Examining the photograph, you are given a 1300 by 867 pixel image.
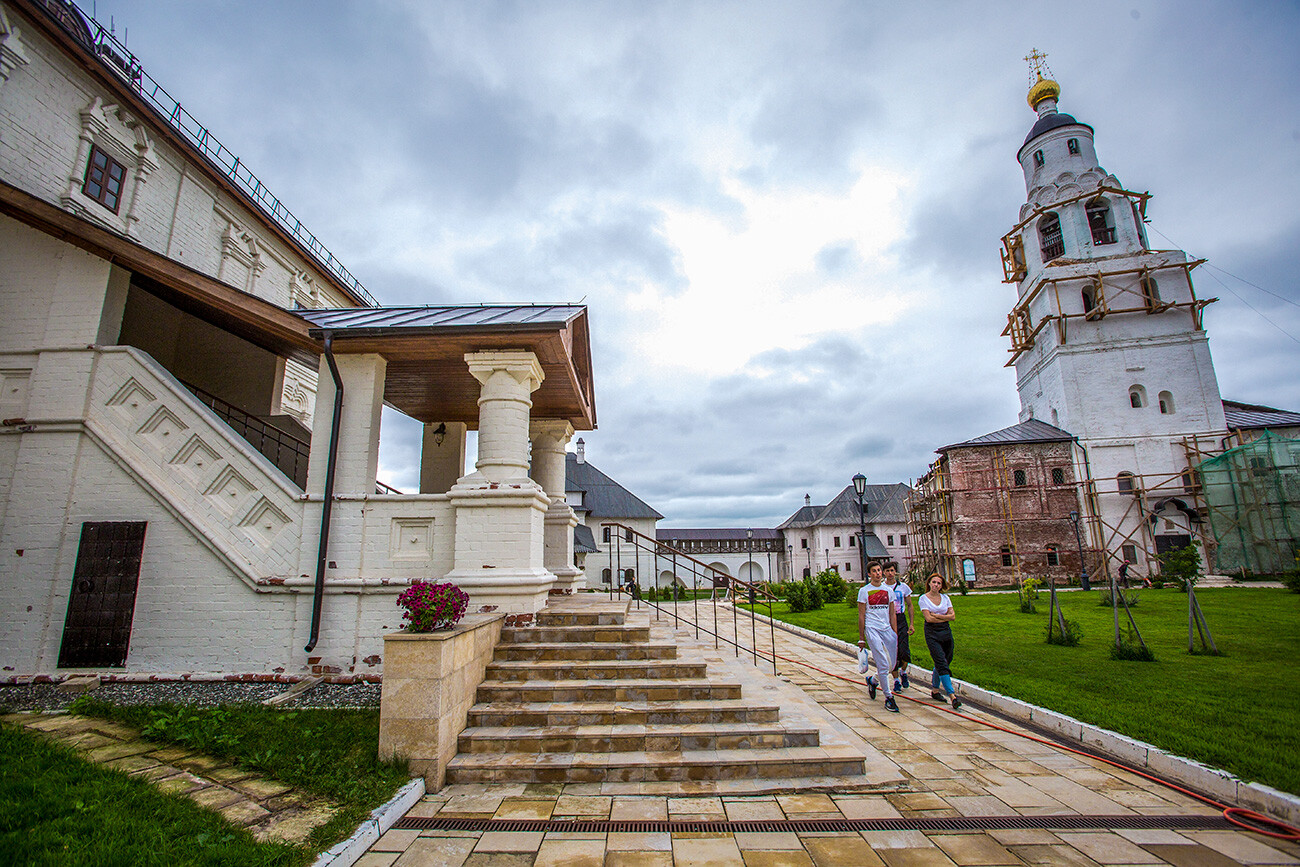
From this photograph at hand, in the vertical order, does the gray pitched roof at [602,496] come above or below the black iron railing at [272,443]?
above

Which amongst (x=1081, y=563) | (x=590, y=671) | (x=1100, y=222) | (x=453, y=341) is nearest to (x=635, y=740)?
(x=590, y=671)

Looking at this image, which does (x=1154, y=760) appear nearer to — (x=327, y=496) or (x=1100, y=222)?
(x=327, y=496)

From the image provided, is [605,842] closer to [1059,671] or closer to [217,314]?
[1059,671]

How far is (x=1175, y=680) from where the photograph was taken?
Result: 763 cm

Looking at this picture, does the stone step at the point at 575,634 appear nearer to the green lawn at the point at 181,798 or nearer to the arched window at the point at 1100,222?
the green lawn at the point at 181,798

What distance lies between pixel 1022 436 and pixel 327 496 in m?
36.2

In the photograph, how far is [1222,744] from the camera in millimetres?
5227

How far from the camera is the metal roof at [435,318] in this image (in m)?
7.31

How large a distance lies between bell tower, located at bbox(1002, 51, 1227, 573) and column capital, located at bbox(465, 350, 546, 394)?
117ft

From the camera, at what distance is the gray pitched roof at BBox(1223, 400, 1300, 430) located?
31.2 metres

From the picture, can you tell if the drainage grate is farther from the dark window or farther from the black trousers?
the dark window

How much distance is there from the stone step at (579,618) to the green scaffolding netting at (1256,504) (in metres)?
35.2

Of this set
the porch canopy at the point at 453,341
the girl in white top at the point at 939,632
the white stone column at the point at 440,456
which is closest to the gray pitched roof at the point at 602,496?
the white stone column at the point at 440,456

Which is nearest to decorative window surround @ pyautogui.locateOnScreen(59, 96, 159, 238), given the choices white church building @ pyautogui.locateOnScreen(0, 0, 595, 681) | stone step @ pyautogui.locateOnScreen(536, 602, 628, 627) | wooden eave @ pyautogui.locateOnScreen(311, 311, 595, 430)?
white church building @ pyautogui.locateOnScreen(0, 0, 595, 681)
